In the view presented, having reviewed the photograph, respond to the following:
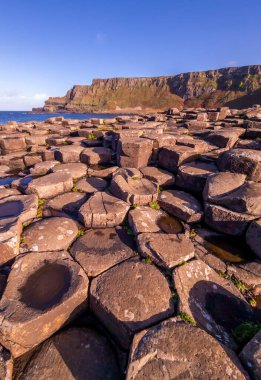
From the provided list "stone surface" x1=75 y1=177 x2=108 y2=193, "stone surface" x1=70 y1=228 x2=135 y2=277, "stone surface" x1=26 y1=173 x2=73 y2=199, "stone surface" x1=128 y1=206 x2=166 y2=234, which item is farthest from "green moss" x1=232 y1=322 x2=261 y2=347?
"stone surface" x1=26 y1=173 x2=73 y2=199

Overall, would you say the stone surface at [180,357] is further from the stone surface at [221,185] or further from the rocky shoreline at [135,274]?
the stone surface at [221,185]

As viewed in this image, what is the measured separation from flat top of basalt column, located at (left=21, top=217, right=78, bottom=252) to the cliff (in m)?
86.6

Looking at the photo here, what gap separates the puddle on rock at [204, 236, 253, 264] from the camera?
254 cm

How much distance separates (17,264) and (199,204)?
2.66 m

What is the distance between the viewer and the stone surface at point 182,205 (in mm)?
3047

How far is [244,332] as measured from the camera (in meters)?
1.71

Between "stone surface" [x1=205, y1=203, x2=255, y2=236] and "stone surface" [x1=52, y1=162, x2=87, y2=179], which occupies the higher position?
"stone surface" [x1=52, y1=162, x2=87, y2=179]

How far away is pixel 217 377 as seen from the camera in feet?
4.45

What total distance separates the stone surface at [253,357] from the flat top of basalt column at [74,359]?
952 mm

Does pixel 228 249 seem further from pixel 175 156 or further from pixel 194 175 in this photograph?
pixel 175 156

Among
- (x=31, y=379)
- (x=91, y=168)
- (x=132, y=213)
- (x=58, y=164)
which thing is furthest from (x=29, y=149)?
(x=31, y=379)

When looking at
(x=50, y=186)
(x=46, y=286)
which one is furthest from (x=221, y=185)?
(x=50, y=186)

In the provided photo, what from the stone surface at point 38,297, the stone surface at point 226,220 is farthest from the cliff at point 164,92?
the stone surface at point 38,297

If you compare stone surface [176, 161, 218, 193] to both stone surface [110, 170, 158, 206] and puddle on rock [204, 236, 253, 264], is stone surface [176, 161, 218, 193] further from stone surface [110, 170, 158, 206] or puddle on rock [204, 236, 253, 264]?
puddle on rock [204, 236, 253, 264]
